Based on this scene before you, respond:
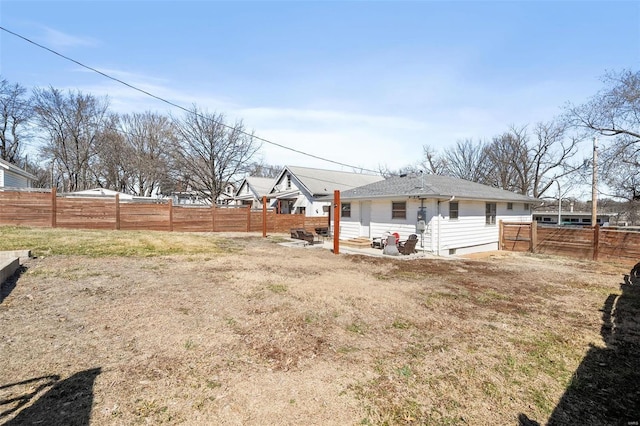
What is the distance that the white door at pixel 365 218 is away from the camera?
53.4 ft

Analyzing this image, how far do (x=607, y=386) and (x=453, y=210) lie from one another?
1131 cm

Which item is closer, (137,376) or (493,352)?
(137,376)

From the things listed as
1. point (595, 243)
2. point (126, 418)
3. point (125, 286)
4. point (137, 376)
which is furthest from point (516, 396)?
point (595, 243)

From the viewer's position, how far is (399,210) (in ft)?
47.7

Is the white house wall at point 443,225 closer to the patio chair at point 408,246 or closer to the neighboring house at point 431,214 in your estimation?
the neighboring house at point 431,214

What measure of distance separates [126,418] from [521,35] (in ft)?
51.6

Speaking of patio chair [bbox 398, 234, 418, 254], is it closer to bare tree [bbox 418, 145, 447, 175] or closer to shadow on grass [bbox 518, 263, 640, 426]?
shadow on grass [bbox 518, 263, 640, 426]

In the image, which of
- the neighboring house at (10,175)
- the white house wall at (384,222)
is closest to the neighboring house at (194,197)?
the neighboring house at (10,175)

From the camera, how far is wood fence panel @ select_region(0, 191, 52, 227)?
1463 centimetres

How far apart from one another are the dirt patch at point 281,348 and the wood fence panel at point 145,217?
1046 cm

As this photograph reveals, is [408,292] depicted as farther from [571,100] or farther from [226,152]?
[226,152]

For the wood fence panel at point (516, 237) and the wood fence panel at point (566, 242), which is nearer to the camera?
the wood fence panel at point (566, 242)

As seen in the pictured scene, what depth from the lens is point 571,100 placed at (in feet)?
61.6

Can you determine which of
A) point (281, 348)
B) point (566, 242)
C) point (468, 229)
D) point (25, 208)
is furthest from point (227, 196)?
point (281, 348)
